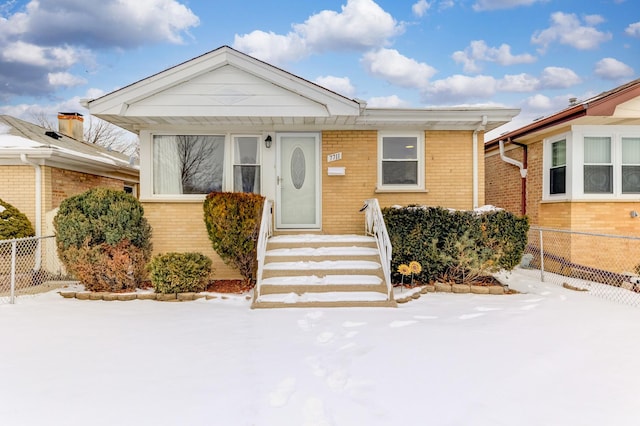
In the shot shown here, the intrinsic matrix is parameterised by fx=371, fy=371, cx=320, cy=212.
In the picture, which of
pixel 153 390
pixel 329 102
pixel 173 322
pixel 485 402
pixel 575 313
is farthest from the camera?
pixel 329 102

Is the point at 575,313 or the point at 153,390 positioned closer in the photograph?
the point at 153,390

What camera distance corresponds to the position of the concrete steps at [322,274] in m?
5.75

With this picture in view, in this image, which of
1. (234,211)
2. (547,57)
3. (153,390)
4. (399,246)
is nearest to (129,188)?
(234,211)

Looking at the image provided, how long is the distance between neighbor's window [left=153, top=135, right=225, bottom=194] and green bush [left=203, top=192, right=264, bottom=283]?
4.64 ft

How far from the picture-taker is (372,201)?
725 centimetres

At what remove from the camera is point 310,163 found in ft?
26.6

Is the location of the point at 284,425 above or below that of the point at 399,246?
below

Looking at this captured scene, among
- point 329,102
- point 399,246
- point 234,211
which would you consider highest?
point 329,102

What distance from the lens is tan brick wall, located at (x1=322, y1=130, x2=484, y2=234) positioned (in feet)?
26.4

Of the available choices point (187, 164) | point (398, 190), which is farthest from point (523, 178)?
point (187, 164)

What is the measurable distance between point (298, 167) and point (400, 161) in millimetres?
2236

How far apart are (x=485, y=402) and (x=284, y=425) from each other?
154cm

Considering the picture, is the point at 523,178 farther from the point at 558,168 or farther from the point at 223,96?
the point at 223,96

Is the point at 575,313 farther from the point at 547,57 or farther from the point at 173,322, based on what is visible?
the point at 547,57
